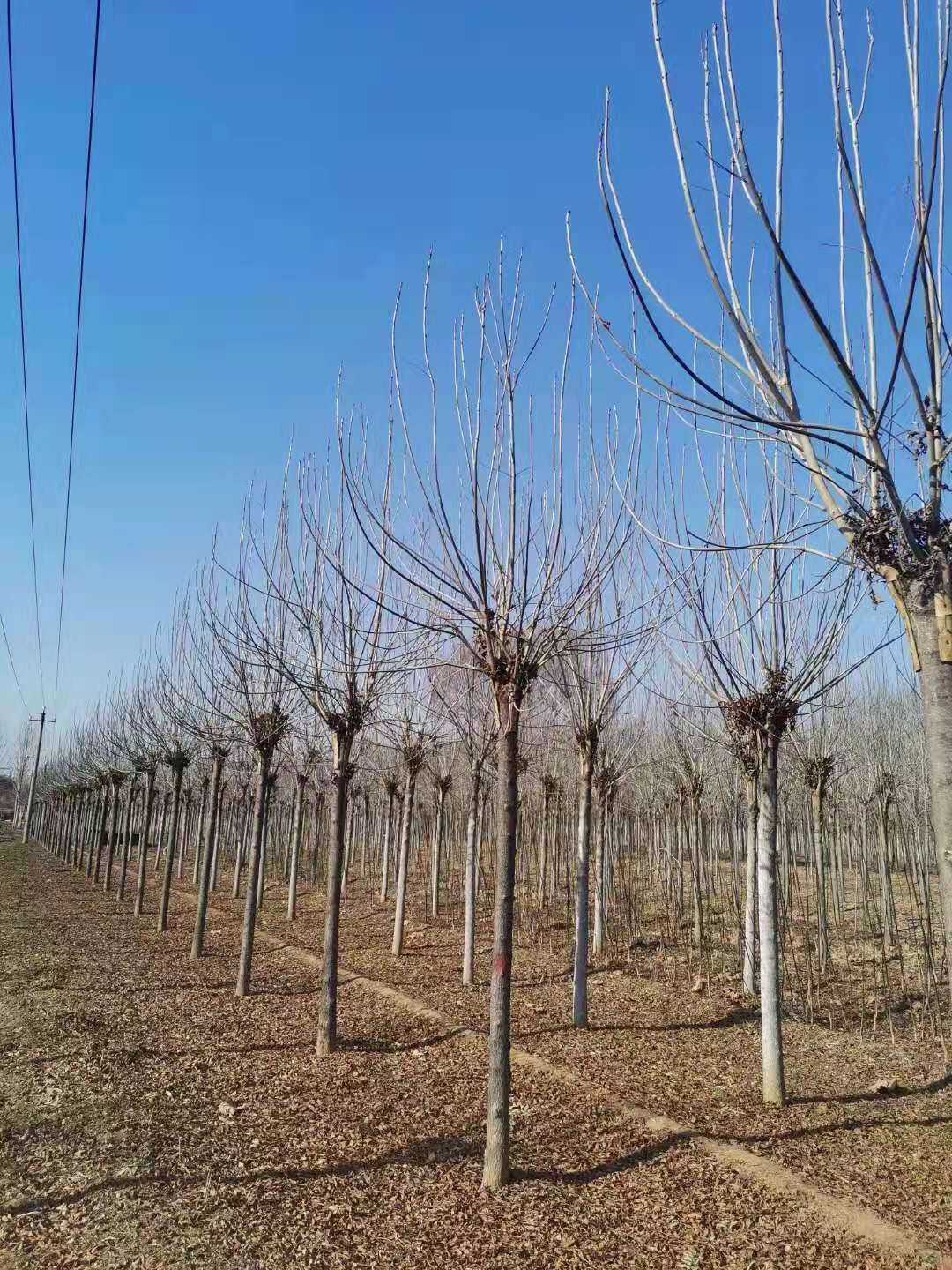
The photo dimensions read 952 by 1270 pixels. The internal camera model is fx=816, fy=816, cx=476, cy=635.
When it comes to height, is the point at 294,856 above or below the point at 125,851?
above

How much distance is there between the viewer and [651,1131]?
199 inches

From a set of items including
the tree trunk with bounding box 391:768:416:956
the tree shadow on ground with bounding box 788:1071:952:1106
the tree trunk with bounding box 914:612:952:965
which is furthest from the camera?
the tree trunk with bounding box 391:768:416:956

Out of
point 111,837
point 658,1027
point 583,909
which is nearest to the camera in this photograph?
point 583,909

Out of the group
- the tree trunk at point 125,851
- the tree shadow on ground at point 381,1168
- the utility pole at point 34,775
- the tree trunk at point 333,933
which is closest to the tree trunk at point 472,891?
the tree trunk at point 333,933

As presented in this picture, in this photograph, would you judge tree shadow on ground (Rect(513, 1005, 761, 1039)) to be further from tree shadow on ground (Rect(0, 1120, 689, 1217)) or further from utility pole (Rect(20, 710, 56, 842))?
utility pole (Rect(20, 710, 56, 842))

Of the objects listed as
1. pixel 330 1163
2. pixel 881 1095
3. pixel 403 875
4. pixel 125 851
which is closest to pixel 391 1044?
pixel 330 1163

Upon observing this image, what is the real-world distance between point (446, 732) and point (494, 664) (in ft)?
25.1

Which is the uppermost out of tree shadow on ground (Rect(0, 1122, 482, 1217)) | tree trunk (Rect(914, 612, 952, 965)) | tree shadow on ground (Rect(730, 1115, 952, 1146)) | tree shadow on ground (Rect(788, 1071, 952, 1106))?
tree trunk (Rect(914, 612, 952, 965))

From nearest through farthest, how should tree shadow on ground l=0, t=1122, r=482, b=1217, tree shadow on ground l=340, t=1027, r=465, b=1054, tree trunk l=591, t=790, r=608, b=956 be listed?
tree shadow on ground l=0, t=1122, r=482, b=1217 < tree shadow on ground l=340, t=1027, r=465, b=1054 < tree trunk l=591, t=790, r=608, b=956

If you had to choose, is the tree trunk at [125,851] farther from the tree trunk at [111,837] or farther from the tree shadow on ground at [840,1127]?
the tree shadow on ground at [840,1127]

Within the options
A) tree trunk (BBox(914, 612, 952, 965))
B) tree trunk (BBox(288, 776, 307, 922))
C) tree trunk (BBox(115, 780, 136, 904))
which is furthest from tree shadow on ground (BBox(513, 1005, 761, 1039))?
tree trunk (BBox(115, 780, 136, 904))

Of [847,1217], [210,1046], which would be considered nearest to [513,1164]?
[847,1217]

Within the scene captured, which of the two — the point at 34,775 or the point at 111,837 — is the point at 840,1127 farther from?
the point at 34,775

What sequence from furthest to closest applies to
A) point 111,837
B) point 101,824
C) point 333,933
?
point 101,824, point 111,837, point 333,933
